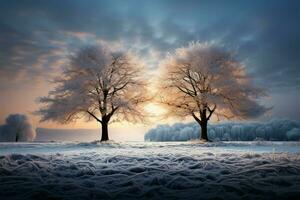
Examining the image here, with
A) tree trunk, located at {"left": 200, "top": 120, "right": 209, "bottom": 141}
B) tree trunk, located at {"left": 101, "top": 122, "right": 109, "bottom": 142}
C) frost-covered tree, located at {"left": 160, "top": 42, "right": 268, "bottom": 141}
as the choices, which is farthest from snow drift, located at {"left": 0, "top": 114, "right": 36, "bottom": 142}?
tree trunk, located at {"left": 200, "top": 120, "right": 209, "bottom": 141}

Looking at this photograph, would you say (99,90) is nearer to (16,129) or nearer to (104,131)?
(104,131)

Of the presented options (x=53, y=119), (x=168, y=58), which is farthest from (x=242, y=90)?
(x=53, y=119)

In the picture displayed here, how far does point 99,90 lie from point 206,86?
918 centimetres

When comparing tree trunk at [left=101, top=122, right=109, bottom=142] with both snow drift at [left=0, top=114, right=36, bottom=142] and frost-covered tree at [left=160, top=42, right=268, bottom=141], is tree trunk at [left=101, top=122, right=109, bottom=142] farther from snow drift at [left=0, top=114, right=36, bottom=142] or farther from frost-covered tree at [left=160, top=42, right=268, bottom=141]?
snow drift at [left=0, top=114, right=36, bottom=142]

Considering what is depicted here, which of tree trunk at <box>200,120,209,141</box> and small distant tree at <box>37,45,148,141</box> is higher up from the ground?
small distant tree at <box>37,45,148,141</box>

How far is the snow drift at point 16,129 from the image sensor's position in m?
45.8

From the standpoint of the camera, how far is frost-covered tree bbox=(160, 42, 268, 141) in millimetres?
25281

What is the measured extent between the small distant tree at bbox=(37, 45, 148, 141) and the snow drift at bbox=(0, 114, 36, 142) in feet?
73.1

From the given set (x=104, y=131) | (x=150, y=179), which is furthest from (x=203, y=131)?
(x=150, y=179)

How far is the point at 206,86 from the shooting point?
26047 millimetres

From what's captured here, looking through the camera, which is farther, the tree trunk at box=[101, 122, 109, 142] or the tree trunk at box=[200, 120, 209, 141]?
Result: the tree trunk at box=[200, 120, 209, 141]

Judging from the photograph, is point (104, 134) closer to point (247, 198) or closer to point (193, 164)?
point (193, 164)

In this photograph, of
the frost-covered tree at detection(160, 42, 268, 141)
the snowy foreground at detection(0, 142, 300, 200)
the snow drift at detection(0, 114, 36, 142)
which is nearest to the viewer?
the snowy foreground at detection(0, 142, 300, 200)

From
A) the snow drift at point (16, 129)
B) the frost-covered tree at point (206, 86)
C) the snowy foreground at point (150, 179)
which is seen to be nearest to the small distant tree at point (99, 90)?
the frost-covered tree at point (206, 86)
